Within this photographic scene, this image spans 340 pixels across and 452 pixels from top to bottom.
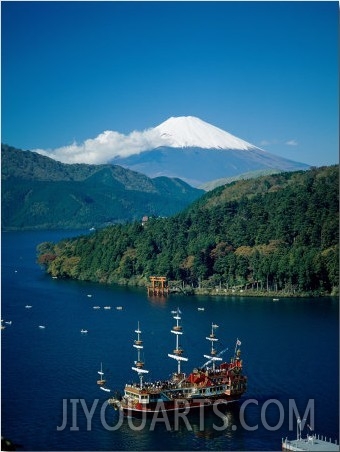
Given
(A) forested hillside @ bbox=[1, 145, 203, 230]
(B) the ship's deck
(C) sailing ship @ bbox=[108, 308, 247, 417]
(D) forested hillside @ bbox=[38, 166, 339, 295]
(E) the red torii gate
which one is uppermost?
(A) forested hillside @ bbox=[1, 145, 203, 230]

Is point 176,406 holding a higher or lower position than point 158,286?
lower

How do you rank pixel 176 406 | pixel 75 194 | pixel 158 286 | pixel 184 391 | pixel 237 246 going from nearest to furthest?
pixel 176 406, pixel 184 391, pixel 158 286, pixel 237 246, pixel 75 194

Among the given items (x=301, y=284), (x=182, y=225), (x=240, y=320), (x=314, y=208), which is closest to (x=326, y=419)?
(x=240, y=320)

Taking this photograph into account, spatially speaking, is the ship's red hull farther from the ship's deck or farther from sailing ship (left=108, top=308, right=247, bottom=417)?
the ship's deck

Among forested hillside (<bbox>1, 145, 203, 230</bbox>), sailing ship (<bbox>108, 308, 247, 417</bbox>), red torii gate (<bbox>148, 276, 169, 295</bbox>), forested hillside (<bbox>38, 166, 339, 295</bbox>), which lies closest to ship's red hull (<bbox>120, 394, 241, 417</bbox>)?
sailing ship (<bbox>108, 308, 247, 417</bbox>)

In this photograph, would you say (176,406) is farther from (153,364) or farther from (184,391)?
(153,364)

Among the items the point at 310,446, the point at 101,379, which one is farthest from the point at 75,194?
the point at 310,446

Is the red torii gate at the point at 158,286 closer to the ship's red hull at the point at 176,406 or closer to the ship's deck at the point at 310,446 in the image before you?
the ship's red hull at the point at 176,406
